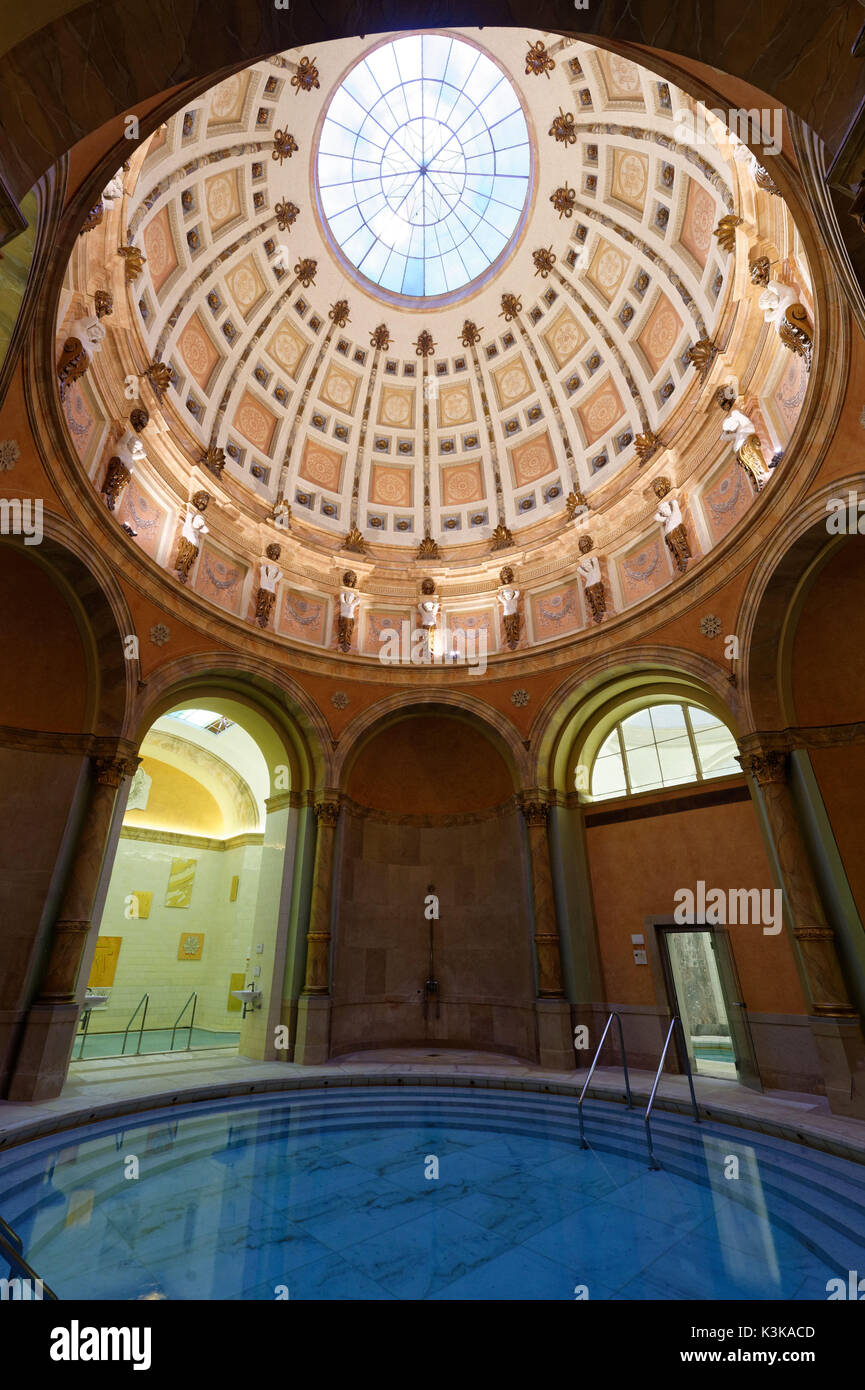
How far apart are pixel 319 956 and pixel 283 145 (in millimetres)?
21919

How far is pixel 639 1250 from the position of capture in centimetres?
530

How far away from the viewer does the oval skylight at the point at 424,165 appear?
56.8 feet

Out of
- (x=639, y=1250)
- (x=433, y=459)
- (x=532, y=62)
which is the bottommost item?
(x=639, y=1250)

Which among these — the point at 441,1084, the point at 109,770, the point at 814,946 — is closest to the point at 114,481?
the point at 109,770

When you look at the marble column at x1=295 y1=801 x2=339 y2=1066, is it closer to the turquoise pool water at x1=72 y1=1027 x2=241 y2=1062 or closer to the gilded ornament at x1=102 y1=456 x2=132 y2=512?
the turquoise pool water at x1=72 y1=1027 x2=241 y2=1062

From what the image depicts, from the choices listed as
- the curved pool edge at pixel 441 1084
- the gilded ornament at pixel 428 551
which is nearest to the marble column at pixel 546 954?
the curved pool edge at pixel 441 1084

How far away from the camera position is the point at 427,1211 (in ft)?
20.4

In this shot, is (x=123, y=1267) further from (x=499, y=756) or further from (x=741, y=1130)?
(x=499, y=756)

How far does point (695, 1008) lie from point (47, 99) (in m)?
24.2

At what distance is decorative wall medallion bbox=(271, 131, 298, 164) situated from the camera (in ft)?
53.5

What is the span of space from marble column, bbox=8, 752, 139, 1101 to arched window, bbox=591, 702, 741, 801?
12.0 metres

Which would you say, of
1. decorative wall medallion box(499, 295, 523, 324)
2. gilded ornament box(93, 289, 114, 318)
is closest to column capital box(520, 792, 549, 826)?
gilded ornament box(93, 289, 114, 318)
